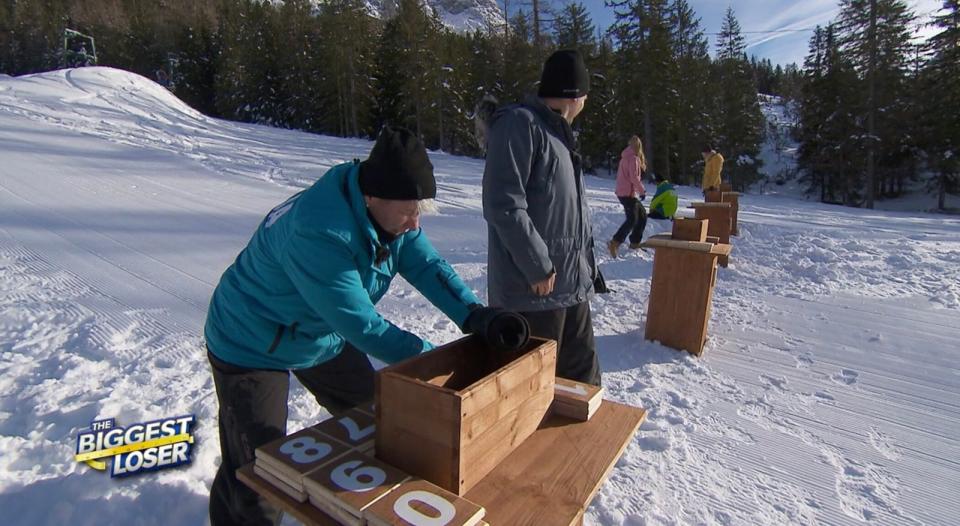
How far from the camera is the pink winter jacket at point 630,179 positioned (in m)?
7.78

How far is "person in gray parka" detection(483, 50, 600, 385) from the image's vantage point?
2.52 meters

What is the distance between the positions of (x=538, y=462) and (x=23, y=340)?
164 inches

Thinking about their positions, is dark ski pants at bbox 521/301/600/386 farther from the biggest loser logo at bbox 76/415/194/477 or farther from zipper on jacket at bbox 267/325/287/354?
the biggest loser logo at bbox 76/415/194/477

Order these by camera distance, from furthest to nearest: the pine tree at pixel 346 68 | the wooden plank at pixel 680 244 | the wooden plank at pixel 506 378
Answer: the pine tree at pixel 346 68, the wooden plank at pixel 680 244, the wooden plank at pixel 506 378

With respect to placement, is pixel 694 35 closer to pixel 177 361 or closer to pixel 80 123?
pixel 80 123

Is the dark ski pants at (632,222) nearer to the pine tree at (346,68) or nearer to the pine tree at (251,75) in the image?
the pine tree at (346,68)

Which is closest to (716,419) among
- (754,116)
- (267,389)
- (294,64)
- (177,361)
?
(267,389)

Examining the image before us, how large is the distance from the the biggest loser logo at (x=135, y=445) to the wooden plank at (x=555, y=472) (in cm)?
193

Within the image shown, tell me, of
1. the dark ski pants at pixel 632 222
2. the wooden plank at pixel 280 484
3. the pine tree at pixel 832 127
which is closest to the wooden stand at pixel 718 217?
the dark ski pants at pixel 632 222

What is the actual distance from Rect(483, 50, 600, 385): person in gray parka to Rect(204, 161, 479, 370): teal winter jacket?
534 millimetres

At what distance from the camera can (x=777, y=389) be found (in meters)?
3.77

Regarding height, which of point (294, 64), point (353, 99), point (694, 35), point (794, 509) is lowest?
point (794, 509)

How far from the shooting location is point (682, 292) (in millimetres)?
4309

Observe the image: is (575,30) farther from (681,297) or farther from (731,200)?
(681,297)
